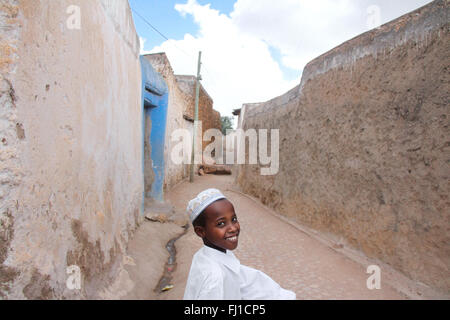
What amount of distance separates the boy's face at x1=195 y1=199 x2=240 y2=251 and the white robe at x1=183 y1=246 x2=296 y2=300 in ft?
0.15

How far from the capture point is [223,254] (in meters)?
1.47

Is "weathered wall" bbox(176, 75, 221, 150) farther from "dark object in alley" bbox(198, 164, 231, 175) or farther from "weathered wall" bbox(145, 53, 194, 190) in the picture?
"weathered wall" bbox(145, 53, 194, 190)

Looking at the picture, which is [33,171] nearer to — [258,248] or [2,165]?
[2,165]

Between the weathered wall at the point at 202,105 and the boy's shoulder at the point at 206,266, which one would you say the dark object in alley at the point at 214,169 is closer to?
the weathered wall at the point at 202,105

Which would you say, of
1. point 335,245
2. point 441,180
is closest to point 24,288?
point 441,180

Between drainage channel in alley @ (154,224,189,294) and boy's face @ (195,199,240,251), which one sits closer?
boy's face @ (195,199,240,251)

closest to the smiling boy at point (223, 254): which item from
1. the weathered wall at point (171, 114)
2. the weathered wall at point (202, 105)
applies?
the weathered wall at point (171, 114)

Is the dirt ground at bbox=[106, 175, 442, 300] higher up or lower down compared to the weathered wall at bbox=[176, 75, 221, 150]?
lower down

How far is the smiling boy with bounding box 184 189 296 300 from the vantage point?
142cm

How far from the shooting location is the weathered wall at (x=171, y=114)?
8531 mm

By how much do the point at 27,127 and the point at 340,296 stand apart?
3159mm

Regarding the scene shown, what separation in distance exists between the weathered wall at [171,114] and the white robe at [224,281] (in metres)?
7.57

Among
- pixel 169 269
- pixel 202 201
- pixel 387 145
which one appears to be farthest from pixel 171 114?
pixel 202 201

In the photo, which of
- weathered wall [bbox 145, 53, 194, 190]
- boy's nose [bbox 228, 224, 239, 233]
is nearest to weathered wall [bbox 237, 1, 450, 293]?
boy's nose [bbox 228, 224, 239, 233]
